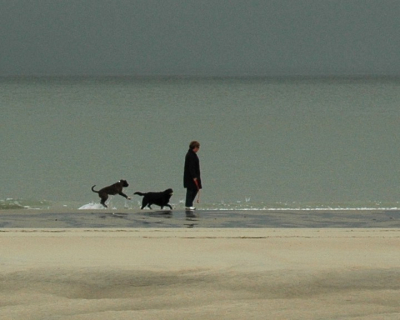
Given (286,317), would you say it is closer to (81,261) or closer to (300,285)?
(300,285)

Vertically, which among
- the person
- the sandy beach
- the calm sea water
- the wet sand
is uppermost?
the calm sea water

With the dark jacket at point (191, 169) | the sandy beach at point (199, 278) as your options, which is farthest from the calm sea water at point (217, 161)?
the sandy beach at point (199, 278)

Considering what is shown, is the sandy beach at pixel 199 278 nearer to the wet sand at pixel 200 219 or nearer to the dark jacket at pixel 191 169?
the wet sand at pixel 200 219

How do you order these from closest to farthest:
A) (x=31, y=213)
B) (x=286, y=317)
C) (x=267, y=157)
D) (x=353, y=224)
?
(x=286, y=317) → (x=353, y=224) → (x=31, y=213) → (x=267, y=157)

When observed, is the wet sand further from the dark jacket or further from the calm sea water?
the calm sea water

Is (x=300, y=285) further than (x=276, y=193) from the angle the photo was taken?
No

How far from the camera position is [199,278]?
8.39 metres

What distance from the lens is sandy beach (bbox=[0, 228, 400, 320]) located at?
7.15 m

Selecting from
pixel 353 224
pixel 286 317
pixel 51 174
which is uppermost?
pixel 51 174

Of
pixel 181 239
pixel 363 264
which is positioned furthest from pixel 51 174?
pixel 363 264

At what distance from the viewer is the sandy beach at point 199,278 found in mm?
7148

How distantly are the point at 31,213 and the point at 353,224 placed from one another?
18.6 feet

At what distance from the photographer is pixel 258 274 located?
845cm

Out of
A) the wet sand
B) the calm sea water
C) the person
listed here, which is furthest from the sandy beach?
the calm sea water
